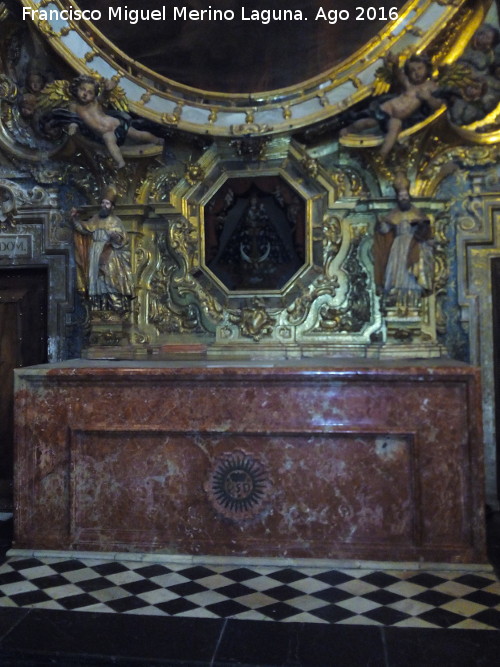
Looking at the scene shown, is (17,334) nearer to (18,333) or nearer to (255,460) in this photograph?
(18,333)

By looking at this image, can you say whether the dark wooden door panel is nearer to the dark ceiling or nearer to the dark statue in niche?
the dark statue in niche

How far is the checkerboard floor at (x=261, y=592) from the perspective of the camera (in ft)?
12.8

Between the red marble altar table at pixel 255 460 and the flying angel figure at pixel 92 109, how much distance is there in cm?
192

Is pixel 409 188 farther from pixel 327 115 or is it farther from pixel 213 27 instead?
pixel 213 27

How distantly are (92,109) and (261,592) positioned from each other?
374 cm

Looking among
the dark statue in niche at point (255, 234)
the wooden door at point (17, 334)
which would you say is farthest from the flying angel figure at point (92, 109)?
the wooden door at point (17, 334)

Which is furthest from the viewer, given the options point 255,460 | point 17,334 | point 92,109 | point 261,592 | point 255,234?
point 17,334

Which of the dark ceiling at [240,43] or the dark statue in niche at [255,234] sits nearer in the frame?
the dark ceiling at [240,43]

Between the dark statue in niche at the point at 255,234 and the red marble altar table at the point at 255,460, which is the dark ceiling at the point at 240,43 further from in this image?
the red marble altar table at the point at 255,460

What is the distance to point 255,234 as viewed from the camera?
6004mm

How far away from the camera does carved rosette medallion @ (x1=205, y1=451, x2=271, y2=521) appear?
474 cm

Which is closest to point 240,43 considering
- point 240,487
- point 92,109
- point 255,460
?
point 92,109

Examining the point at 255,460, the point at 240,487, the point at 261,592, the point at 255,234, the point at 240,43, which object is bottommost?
the point at 261,592

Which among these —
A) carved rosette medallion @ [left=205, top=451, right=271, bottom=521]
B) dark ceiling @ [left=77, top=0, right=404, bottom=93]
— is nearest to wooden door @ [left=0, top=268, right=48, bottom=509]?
dark ceiling @ [left=77, top=0, right=404, bottom=93]
